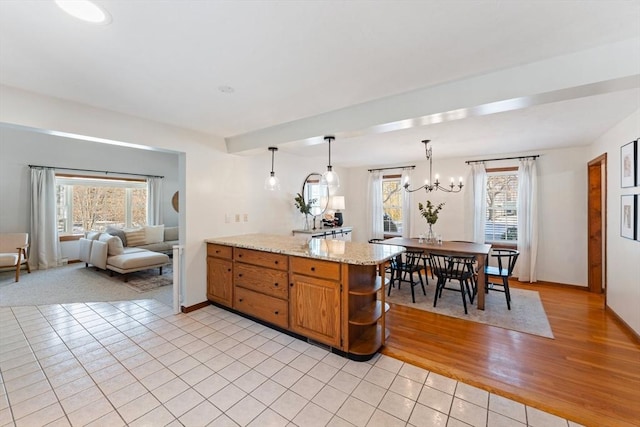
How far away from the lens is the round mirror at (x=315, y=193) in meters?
5.41

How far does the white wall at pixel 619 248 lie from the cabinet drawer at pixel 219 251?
4.33 m

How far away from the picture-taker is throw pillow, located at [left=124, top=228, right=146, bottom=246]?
607 cm

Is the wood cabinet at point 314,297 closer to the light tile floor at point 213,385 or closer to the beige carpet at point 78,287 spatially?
the light tile floor at point 213,385

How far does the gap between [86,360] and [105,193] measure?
5.80m

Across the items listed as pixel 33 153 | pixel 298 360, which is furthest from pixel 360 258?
pixel 33 153

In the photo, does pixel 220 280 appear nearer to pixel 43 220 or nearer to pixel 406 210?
pixel 406 210

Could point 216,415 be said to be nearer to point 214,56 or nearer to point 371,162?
point 214,56

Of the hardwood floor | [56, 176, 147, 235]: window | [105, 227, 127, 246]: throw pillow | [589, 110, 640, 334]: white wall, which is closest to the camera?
the hardwood floor

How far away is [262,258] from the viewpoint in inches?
120

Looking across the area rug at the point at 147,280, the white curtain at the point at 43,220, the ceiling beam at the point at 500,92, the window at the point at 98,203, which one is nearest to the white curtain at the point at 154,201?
the window at the point at 98,203

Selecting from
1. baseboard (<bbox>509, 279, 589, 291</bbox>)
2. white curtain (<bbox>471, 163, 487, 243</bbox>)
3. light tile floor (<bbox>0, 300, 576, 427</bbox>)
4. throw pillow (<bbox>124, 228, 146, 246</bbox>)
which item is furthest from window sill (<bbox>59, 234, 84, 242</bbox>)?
baseboard (<bbox>509, 279, 589, 291</bbox>)

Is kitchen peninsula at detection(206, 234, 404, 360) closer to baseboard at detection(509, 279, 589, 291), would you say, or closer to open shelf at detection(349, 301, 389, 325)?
open shelf at detection(349, 301, 389, 325)

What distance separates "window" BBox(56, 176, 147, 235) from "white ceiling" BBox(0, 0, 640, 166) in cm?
510

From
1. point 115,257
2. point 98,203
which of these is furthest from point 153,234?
point 98,203
